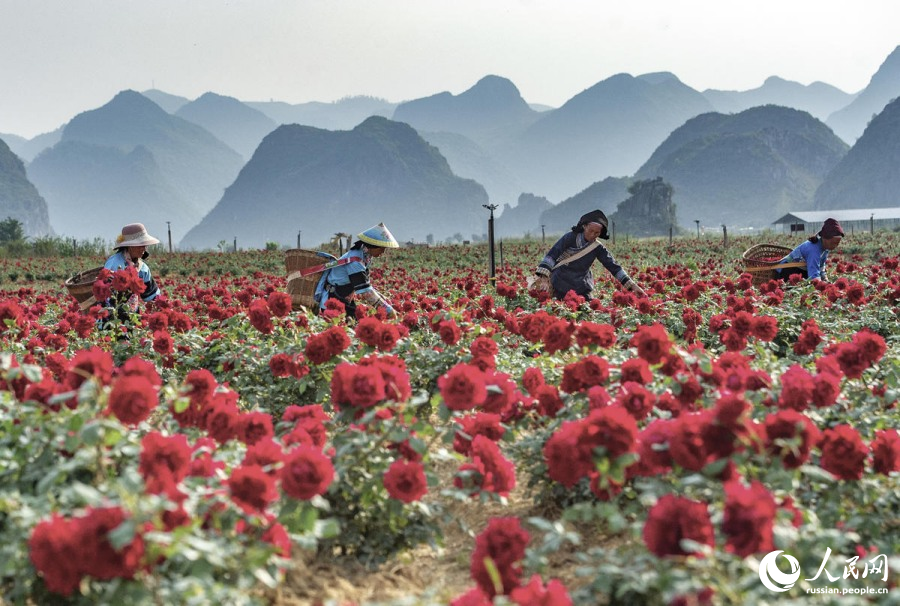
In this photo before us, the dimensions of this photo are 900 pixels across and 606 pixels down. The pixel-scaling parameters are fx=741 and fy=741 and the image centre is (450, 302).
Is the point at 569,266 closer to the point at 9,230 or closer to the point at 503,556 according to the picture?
the point at 503,556

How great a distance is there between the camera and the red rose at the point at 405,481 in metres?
2.61

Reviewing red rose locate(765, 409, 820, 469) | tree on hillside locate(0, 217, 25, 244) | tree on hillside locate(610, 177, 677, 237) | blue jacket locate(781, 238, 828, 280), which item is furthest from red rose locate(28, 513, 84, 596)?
tree on hillside locate(610, 177, 677, 237)

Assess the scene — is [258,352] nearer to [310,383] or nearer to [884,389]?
[310,383]

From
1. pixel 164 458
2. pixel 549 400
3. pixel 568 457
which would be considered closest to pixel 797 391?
pixel 568 457

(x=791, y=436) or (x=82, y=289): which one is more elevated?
(x=82, y=289)

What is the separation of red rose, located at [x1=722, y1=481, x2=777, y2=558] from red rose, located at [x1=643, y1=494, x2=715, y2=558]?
5 cm

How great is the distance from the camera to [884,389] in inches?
145

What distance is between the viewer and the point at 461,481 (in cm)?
295

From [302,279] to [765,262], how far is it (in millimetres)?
5774

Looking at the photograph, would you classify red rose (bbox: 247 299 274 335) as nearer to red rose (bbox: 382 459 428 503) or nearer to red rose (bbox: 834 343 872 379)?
red rose (bbox: 382 459 428 503)

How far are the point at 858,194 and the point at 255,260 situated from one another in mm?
143431

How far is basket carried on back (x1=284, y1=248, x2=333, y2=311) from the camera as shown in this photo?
23.3ft

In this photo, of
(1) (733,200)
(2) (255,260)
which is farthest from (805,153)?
(2) (255,260)

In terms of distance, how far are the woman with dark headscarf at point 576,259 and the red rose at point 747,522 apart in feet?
19.5
